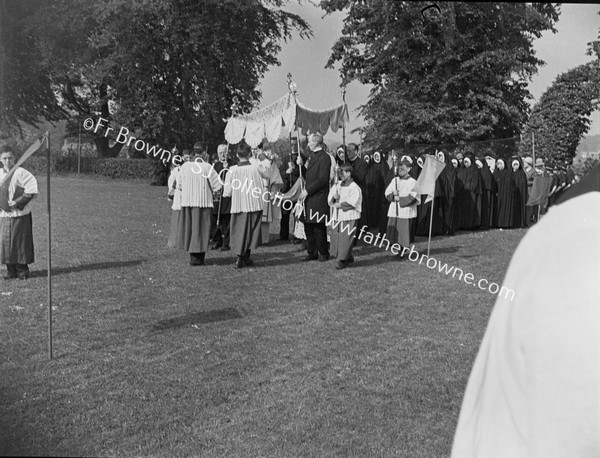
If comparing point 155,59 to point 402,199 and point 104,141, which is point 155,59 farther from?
point 402,199

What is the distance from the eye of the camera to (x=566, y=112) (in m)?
1.68

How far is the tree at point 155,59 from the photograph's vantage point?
5.37ft

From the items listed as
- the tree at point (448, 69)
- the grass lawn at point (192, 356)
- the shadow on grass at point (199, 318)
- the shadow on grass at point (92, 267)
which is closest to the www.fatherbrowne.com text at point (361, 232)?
the grass lawn at point (192, 356)

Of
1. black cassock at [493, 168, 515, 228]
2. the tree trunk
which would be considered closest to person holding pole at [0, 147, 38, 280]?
the tree trunk

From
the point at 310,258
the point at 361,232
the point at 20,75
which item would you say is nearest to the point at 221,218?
the point at 361,232

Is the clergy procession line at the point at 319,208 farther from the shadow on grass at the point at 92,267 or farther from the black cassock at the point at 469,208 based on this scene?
the shadow on grass at the point at 92,267

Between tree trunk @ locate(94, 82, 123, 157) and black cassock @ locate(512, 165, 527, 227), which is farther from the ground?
tree trunk @ locate(94, 82, 123, 157)

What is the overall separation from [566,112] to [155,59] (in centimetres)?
112

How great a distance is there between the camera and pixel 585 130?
5.52 ft

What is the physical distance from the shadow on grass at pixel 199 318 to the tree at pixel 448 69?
1503 millimetres

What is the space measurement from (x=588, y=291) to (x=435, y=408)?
98.2 inches

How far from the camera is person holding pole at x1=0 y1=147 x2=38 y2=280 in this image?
1.65 metres

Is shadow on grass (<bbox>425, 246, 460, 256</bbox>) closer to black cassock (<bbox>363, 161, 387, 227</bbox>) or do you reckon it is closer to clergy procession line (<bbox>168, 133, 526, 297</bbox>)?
clergy procession line (<bbox>168, 133, 526, 297</bbox>)

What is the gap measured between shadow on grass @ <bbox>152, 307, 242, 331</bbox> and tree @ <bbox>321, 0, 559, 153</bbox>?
4.93 ft
